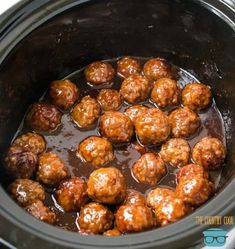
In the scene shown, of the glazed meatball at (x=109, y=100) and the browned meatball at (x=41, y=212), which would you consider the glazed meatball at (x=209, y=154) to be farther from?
the browned meatball at (x=41, y=212)

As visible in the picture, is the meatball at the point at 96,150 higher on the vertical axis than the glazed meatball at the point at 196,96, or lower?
lower

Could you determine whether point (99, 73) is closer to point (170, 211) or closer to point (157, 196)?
point (157, 196)

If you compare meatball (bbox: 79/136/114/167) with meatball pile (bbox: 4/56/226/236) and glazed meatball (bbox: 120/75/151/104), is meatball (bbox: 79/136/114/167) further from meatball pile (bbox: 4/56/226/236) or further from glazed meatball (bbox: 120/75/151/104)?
glazed meatball (bbox: 120/75/151/104)

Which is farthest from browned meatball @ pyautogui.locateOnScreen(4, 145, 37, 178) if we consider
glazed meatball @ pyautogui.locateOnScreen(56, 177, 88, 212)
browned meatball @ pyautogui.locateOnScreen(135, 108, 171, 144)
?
browned meatball @ pyautogui.locateOnScreen(135, 108, 171, 144)

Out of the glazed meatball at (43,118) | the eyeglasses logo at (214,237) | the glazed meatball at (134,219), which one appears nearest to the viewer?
the eyeglasses logo at (214,237)

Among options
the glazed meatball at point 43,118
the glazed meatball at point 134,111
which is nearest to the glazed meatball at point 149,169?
the glazed meatball at point 134,111

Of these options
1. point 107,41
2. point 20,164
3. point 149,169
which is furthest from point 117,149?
point 107,41

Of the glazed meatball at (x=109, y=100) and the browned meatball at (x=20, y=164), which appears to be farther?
the glazed meatball at (x=109, y=100)
